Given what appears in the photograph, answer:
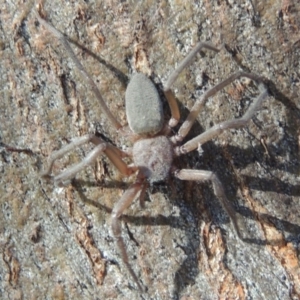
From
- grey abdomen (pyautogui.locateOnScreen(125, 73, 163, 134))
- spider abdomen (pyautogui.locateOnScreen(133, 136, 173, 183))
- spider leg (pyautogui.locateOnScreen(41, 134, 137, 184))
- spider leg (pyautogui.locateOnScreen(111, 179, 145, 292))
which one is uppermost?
grey abdomen (pyautogui.locateOnScreen(125, 73, 163, 134))

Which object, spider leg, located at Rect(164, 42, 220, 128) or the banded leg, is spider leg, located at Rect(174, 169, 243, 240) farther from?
spider leg, located at Rect(164, 42, 220, 128)

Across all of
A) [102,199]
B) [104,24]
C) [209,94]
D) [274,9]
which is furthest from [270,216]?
[104,24]

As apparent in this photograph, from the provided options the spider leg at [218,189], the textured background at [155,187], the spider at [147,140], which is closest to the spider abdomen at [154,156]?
the spider at [147,140]

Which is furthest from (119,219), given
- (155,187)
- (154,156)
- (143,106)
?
(143,106)

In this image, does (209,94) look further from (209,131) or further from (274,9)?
(274,9)

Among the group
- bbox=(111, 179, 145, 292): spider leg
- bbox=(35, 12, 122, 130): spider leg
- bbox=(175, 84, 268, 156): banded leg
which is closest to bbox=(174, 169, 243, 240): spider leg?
bbox=(175, 84, 268, 156): banded leg

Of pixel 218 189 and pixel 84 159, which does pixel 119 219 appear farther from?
pixel 218 189

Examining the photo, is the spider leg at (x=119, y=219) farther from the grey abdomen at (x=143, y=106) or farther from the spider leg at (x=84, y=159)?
the grey abdomen at (x=143, y=106)
